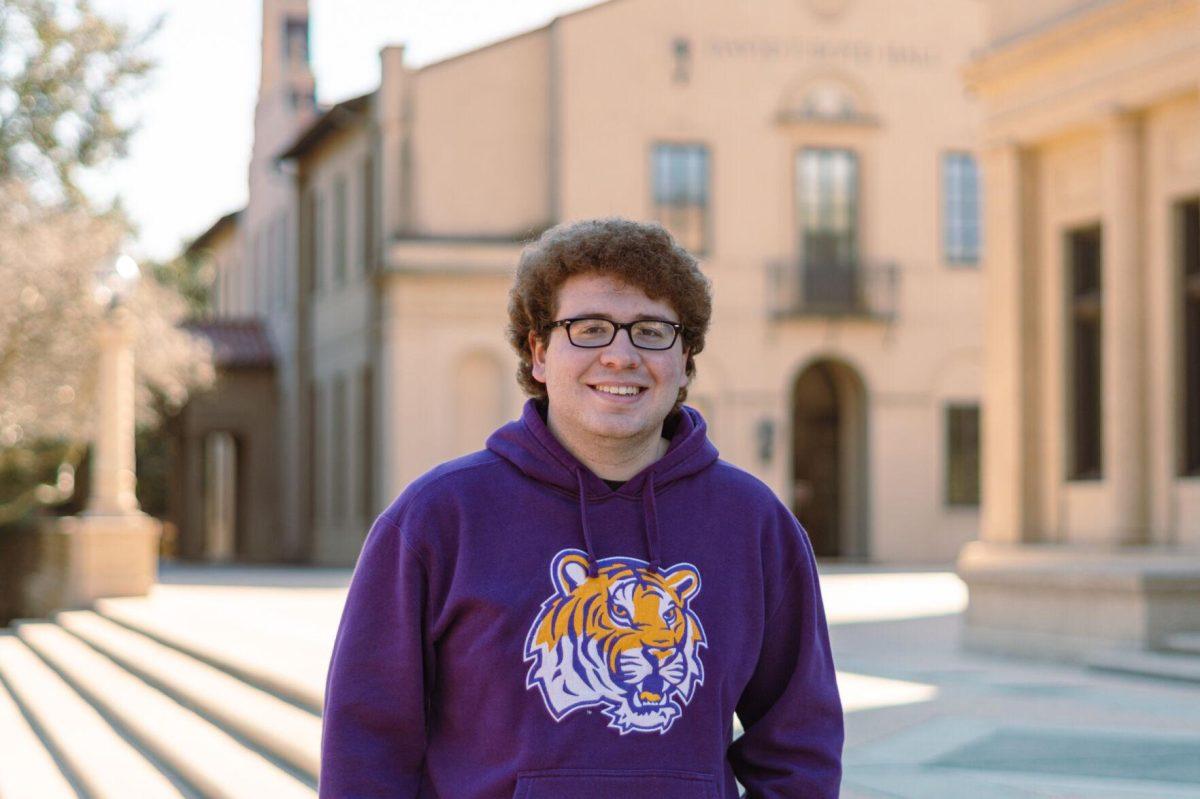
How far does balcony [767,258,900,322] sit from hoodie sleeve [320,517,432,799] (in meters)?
28.4

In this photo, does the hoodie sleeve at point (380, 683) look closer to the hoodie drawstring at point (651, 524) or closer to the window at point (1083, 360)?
the hoodie drawstring at point (651, 524)

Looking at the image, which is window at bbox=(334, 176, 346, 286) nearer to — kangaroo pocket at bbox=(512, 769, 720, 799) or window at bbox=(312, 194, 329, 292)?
window at bbox=(312, 194, 329, 292)

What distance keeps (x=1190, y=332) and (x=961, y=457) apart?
18.1 m

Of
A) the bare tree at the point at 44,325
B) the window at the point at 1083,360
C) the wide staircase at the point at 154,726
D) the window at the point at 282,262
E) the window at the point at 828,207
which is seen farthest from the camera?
the window at the point at 282,262

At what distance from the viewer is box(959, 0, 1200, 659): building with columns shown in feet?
43.8

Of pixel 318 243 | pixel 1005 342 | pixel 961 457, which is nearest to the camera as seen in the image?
pixel 1005 342

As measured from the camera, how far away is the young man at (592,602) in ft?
10.1

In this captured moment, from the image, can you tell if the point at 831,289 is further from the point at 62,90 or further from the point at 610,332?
the point at 610,332

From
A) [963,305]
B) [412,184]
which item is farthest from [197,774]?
[963,305]

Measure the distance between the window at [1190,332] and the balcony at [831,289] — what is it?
17411mm

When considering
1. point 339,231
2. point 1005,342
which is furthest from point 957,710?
point 339,231

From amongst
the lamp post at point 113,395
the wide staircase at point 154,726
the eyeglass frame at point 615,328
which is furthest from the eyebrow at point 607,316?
the lamp post at point 113,395

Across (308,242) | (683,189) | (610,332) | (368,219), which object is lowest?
(610,332)

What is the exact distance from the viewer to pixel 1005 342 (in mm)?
15711
